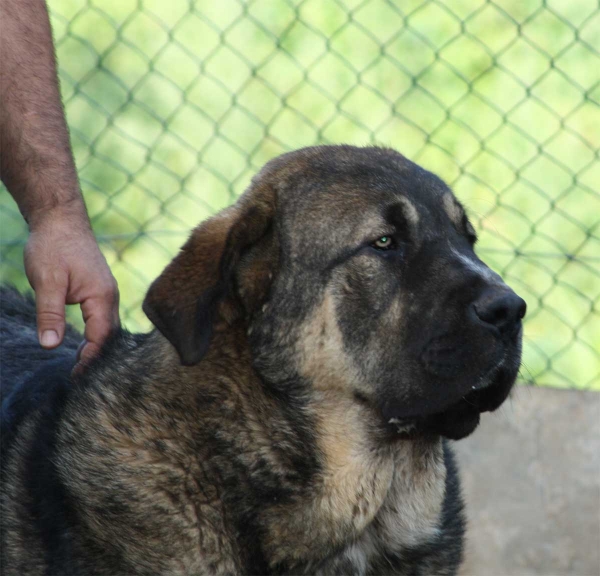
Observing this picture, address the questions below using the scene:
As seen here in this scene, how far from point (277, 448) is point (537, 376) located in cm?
309

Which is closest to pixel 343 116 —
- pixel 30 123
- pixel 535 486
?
pixel 535 486

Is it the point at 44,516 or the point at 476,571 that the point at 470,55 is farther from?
the point at 44,516

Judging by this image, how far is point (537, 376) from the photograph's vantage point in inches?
235

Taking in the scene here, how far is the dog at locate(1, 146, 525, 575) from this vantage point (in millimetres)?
3174

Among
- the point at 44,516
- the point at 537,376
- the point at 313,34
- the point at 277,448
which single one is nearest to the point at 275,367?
the point at 277,448

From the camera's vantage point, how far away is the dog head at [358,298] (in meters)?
3.12

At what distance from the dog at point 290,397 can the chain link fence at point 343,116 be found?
2.77 metres

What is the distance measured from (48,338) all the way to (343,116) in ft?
13.9

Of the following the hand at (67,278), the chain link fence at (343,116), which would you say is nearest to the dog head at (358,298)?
the hand at (67,278)

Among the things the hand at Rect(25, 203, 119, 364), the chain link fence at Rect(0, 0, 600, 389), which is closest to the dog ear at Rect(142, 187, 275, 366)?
the hand at Rect(25, 203, 119, 364)

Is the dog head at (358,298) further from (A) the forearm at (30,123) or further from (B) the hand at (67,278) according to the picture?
(A) the forearm at (30,123)

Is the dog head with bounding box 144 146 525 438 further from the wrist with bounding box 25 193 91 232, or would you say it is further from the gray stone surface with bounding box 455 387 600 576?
the gray stone surface with bounding box 455 387 600 576

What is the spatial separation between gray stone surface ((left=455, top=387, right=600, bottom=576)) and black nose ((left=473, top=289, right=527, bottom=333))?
2233mm

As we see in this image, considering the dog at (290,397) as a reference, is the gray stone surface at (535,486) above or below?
below
